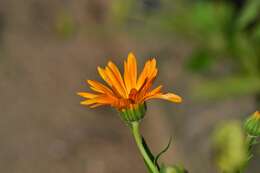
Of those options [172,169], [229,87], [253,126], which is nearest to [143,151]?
[172,169]

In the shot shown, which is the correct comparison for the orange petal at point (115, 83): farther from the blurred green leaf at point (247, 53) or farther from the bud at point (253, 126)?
the blurred green leaf at point (247, 53)

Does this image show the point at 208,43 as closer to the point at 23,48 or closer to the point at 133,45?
the point at 133,45

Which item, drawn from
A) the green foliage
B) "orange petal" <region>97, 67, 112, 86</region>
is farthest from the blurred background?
"orange petal" <region>97, 67, 112, 86</region>

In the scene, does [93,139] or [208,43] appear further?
[93,139]

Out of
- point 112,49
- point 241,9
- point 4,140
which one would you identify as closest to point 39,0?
point 112,49

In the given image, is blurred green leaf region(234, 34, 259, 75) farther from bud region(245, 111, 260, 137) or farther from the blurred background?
bud region(245, 111, 260, 137)

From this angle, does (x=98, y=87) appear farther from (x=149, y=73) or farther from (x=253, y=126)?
(x=253, y=126)
